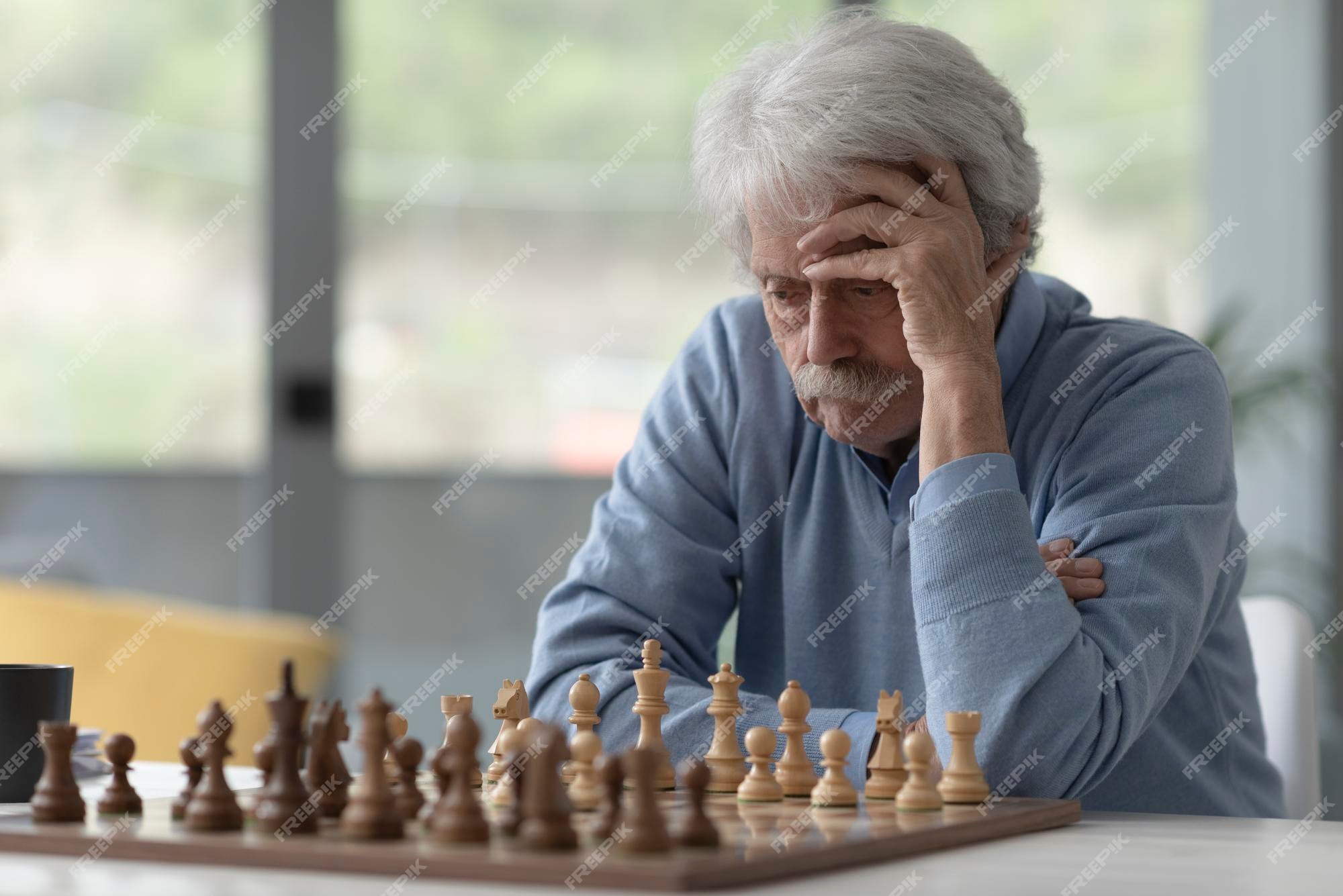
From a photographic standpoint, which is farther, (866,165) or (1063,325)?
(1063,325)

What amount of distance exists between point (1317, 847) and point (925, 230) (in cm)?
75

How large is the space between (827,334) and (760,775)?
57 cm

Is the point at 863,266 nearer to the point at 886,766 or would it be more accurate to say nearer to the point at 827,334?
the point at 827,334

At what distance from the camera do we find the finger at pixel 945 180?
63.1 inches

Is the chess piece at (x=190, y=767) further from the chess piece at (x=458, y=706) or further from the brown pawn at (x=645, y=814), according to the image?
the brown pawn at (x=645, y=814)

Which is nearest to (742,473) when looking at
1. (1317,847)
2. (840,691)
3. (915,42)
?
(840,691)

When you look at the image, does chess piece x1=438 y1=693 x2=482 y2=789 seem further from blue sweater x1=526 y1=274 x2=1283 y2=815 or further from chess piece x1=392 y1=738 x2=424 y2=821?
blue sweater x1=526 y1=274 x2=1283 y2=815

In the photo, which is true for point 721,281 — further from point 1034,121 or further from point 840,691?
point 840,691

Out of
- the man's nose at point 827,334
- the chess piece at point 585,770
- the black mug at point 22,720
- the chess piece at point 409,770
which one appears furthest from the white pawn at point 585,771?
the man's nose at point 827,334

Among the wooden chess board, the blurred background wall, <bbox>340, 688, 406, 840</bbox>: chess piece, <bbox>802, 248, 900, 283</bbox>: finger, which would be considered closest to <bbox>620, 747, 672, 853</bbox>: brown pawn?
the wooden chess board

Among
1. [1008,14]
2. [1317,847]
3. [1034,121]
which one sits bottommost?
[1317,847]

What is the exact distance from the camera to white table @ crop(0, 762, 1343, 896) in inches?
33.5

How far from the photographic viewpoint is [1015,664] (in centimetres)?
132

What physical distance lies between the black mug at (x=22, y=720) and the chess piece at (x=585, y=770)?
Answer: 1.54ft
